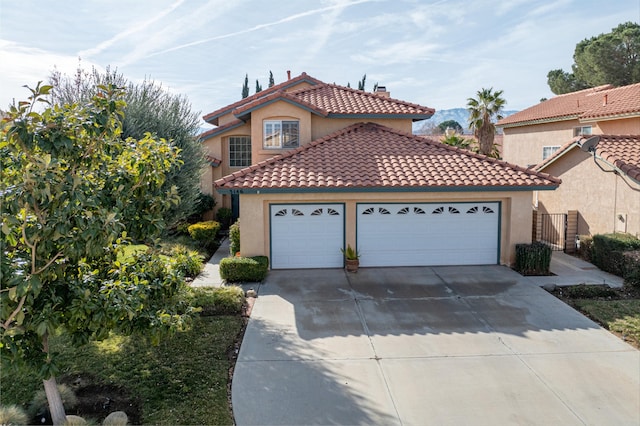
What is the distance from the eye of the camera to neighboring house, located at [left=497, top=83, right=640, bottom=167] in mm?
A: 20578

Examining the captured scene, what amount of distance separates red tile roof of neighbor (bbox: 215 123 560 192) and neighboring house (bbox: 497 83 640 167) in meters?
8.05

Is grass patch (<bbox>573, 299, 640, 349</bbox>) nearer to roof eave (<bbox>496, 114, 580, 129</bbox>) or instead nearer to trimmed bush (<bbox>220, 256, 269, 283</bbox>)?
trimmed bush (<bbox>220, 256, 269, 283</bbox>)

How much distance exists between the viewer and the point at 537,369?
8266 mm

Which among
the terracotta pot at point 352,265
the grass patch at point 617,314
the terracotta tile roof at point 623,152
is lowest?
the grass patch at point 617,314

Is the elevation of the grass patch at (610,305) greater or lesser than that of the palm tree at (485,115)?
lesser

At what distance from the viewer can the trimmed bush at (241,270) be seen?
13945mm

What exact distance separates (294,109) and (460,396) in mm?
13535

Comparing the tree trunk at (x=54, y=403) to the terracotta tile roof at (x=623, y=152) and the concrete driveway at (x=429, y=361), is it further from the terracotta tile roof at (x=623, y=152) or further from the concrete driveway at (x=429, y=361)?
the terracotta tile roof at (x=623, y=152)

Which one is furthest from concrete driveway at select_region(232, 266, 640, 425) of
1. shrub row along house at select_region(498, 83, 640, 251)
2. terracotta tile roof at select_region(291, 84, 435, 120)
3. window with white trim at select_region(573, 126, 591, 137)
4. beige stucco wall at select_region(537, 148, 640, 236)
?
window with white trim at select_region(573, 126, 591, 137)

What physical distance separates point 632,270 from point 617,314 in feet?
9.50

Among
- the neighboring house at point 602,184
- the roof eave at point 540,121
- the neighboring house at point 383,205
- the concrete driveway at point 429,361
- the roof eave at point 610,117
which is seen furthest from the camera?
the roof eave at point 540,121

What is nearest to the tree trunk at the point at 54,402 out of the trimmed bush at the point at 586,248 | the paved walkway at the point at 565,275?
the paved walkway at the point at 565,275

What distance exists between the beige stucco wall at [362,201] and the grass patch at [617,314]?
3.88m

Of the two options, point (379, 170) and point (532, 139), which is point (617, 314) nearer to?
point (379, 170)
